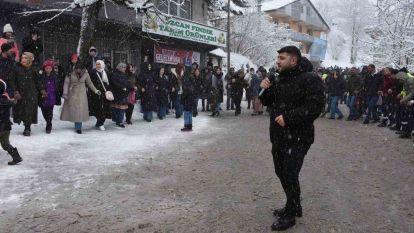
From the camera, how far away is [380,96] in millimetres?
13109

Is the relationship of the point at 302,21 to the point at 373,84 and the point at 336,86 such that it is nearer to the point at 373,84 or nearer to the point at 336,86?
the point at 336,86

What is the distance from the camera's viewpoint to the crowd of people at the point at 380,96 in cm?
1049

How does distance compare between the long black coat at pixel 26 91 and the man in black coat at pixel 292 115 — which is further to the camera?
the long black coat at pixel 26 91

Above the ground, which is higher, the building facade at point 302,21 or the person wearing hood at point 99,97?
the building facade at point 302,21

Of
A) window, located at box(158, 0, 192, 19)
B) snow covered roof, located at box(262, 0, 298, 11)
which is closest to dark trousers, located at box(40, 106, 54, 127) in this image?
window, located at box(158, 0, 192, 19)

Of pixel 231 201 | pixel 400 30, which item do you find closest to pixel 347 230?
pixel 231 201

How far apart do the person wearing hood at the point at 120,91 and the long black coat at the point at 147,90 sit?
114 centimetres

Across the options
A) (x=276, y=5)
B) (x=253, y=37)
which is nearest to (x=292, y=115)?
(x=253, y=37)

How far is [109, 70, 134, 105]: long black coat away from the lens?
1105 cm

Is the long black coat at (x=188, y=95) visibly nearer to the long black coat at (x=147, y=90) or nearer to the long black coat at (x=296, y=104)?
the long black coat at (x=147, y=90)

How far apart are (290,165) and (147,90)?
29.3 feet

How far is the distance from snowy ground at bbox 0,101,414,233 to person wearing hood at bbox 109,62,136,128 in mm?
1320

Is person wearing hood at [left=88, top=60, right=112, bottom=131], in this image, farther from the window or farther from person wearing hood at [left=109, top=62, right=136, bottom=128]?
the window

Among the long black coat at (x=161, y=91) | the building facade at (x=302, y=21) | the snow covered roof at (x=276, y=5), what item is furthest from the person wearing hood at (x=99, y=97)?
the snow covered roof at (x=276, y=5)
